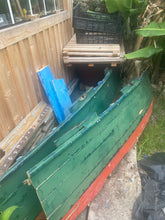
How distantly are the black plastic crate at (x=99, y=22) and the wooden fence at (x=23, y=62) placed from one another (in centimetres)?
53

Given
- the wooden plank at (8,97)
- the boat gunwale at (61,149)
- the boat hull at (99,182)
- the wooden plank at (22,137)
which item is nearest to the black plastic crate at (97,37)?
the boat gunwale at (61,149)

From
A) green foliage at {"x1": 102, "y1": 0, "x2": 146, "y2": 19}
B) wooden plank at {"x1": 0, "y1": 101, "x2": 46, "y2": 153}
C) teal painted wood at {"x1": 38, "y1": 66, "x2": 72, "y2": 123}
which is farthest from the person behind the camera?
green foliage at {"x1": 102, "y1": 0, "x2": 146, "y2": 19}

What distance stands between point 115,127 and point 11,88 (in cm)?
158

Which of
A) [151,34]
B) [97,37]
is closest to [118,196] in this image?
[151,34]

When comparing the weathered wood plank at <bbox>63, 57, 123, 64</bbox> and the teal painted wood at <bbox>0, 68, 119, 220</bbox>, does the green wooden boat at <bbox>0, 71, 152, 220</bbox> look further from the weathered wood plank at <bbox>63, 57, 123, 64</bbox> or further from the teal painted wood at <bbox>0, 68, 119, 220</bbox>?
the weathered wood plank at <bbox>63, 57, 123, 64</bbox>

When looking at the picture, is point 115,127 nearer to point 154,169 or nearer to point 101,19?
point 154,169

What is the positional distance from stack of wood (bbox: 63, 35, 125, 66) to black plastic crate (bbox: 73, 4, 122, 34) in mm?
376

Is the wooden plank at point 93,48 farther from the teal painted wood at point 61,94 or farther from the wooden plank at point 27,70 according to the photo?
the wooden plank at point 27,70

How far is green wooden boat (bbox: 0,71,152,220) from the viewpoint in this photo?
171cm

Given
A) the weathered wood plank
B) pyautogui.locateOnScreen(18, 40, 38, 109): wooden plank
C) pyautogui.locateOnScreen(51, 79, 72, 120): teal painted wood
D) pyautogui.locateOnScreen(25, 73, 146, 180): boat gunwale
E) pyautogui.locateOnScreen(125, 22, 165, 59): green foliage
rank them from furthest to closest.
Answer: the weathered wood plank < pyautogui.locateOnScreen(51, 79, 72, 120): teal painted wood < pyautogui.locateOnScreen(125, 22, 165, 59): green foliage < pyautogui.locateOnScreen(18, 40, 38, 109): wooden plank < pyautogui.locateOnScreen(25, 73, 146, 180): boat gunwale

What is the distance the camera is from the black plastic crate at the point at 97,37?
158 inches

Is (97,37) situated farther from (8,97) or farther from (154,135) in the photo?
(8,97)

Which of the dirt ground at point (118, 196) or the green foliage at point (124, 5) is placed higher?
the green foliage at point (124, 5)

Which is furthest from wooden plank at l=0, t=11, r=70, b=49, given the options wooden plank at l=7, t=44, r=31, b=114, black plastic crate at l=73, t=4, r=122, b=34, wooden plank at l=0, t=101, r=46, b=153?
wooden plank at l=0, t=101, r=46, b=153
